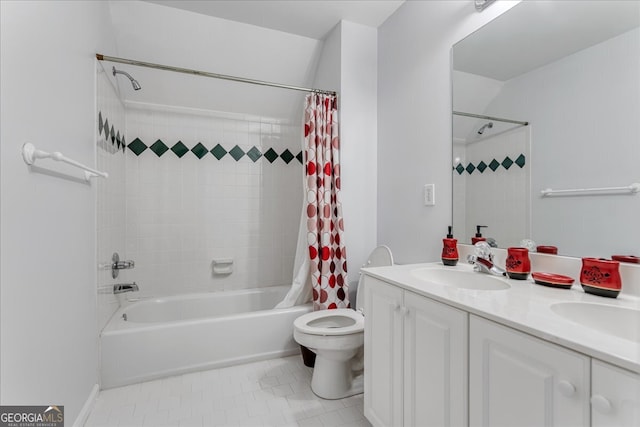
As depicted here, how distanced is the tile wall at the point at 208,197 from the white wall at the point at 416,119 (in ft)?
3.56

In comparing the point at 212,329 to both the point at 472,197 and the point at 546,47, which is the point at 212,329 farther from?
the point at 546,47

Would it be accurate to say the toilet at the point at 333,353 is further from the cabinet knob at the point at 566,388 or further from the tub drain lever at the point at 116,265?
the tub drain lever at the point at 116,265

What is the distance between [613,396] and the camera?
1.91 ft

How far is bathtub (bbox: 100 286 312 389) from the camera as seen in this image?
1.83 m

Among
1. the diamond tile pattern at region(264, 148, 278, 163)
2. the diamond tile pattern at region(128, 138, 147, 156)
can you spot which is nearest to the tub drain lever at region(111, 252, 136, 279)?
the diamond tile pattern at region(128, 138, 147, 156)

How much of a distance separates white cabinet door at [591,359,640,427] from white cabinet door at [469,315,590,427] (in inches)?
0.6

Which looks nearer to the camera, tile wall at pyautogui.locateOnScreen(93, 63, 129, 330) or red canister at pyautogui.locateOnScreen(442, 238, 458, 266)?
red canister at pyautogui.locateOnScreen(442, 238, 458, 266)

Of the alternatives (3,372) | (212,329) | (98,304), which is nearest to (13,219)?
(3,372)

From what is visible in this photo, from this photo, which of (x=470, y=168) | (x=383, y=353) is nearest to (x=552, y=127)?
(x=470, y=168)

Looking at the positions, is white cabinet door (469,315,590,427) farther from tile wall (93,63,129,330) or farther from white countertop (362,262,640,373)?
tile wall (93,63,129,330)

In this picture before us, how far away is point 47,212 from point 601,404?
173cm

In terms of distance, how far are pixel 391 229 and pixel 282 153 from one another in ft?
4.59

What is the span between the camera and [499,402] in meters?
0.80

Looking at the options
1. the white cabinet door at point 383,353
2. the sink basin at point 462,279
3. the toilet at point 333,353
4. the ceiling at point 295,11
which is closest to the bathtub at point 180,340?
the toilet at point 333,353
